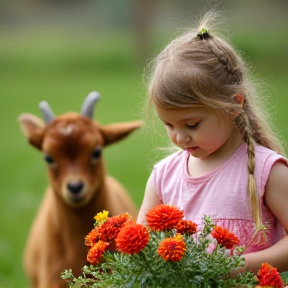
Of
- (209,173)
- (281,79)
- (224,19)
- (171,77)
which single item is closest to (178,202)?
(209,173)

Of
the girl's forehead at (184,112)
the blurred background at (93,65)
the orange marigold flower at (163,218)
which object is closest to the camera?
the orange marigold flower at (163,218)

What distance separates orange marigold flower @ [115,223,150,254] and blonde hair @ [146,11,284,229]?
1.84 feet

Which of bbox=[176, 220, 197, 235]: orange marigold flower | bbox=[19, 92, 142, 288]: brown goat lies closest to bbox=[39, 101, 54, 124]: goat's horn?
bbox=[19, 92, 142, 288]: brown goat

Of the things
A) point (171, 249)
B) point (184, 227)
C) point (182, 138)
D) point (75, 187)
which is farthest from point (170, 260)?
point (75, 187)

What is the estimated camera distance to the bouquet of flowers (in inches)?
106

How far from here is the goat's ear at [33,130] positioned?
224 inches

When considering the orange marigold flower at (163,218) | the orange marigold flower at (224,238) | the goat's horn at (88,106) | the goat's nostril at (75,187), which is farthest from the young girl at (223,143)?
the goat's horn at (88,106)

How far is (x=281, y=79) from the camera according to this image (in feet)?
61.4

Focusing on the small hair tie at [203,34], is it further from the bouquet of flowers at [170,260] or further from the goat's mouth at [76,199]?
the goat's mouth at [76,199]

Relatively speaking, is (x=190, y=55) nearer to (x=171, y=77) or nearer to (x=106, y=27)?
(x=171, y=77)

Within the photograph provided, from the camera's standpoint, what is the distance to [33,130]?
5.74 metres

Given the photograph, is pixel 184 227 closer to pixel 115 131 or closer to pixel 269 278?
pixel 269 278

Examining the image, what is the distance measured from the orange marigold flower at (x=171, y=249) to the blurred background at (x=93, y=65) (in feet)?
3.19

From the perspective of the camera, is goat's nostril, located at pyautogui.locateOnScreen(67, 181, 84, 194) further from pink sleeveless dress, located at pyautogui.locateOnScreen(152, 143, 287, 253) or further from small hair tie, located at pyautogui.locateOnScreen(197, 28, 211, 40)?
small hair tie, located at pyautogui.locateOnScreen(197, 28, 211, 40)
